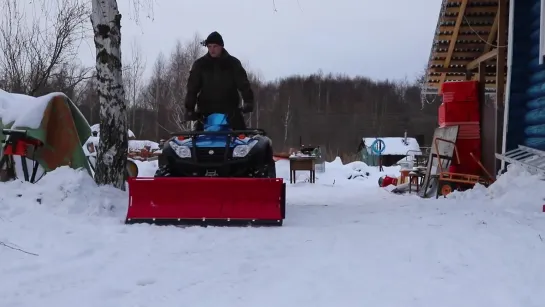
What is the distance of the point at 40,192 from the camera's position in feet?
19.3

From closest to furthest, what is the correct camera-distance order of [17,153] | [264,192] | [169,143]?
[264,192], [169,143], [17,153]

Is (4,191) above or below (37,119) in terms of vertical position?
below

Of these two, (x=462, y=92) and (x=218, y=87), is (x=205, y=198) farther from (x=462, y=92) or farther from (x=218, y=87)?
(x=462, y=92)

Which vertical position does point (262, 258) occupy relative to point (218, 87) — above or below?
below

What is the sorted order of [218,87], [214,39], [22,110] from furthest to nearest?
[22,110], [218,87], [214,39]

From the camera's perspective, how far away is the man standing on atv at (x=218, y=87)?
22.2 ft

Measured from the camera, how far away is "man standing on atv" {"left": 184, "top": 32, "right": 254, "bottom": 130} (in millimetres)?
6773

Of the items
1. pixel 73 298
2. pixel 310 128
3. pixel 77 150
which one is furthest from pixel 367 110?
pixel 73 298

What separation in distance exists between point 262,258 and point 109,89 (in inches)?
150

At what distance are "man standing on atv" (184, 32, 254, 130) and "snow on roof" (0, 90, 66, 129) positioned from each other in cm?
234

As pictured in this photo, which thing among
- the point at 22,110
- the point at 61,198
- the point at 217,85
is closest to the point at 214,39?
the point at 217,85

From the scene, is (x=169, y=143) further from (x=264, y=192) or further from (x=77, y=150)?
(x=77, y=150)

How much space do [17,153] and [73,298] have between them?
164 inches

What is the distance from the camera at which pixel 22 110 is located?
775cm
